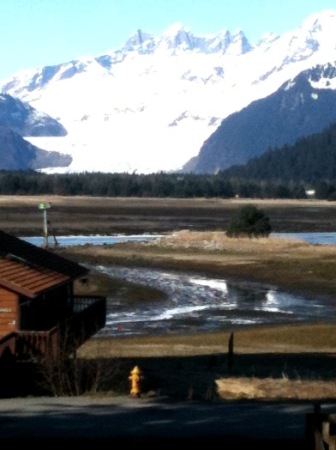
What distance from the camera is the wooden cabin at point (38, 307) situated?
2234cm

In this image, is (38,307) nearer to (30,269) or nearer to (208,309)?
(30,269)

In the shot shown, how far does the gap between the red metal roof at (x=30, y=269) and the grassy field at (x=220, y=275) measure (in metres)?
1.88

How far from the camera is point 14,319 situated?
2311cm

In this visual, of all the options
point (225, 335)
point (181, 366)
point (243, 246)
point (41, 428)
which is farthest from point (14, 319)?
point (243, 246)

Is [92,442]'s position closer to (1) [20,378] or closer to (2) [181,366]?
(1) [20,378]

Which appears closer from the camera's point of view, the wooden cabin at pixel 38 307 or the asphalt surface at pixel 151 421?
the asphalt surface at pixel 151 421

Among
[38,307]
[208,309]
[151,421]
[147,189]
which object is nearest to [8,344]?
[38,307]

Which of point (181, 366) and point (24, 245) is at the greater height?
point (24, 245)

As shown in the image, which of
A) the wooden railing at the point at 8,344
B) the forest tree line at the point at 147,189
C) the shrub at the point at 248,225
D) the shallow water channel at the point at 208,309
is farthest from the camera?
the forest tree line at the point at 147,189

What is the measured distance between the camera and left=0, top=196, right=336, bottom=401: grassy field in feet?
73.9

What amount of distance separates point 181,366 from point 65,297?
155 inches

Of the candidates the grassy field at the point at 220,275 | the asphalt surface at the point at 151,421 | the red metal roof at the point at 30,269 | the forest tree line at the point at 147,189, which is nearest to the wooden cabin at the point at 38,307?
the red metal roof at the point at 30,269

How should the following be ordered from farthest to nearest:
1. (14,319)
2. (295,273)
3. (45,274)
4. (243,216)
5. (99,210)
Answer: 1. (99,210)
2. (243,216)
3. (295,273)
4. (45,274)
5. (14,319)

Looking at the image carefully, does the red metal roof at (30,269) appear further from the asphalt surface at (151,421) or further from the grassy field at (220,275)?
the asphalt surface at (151,421)
